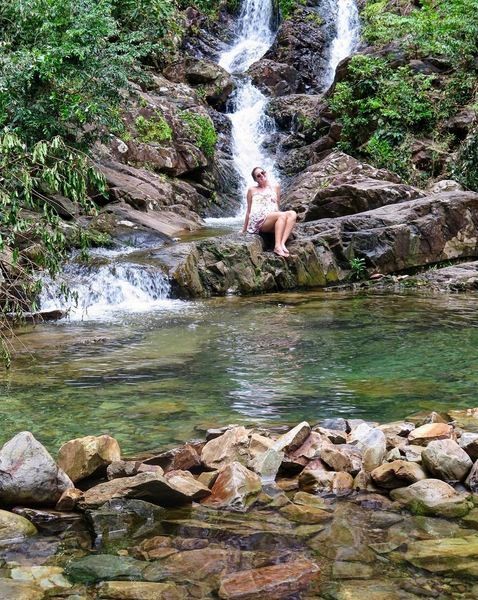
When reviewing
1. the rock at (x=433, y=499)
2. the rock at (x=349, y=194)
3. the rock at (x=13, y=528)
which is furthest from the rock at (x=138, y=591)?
the rock at (x=349, y=194)

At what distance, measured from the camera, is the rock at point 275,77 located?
25203 mm

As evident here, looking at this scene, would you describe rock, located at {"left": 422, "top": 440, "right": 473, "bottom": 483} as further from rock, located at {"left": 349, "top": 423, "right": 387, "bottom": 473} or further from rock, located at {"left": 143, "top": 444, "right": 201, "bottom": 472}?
rock, located at {"left": 143, "top": 444, "right": 201, "bottom": 472}

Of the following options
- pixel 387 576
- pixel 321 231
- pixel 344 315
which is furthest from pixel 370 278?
pixel 387 576

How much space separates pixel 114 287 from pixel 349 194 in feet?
17.9

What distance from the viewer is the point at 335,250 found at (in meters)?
11.7

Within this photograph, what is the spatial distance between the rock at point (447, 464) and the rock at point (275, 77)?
896 inches

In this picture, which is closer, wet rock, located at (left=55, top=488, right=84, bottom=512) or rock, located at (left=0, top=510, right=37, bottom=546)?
rock, located at (left=0, top=510, right=37, bottom=546)

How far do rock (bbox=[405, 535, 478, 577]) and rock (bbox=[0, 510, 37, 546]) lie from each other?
65.2 inches

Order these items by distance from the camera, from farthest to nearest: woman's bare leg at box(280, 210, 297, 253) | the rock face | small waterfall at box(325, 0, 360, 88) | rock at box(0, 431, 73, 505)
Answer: small waterfall at box(325, 0, 360, 88) → woman's bare leg at box(280, 210, 297, 253) → the rock face → rock at box(0, 431, 73, 505)

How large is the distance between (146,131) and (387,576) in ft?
56.4

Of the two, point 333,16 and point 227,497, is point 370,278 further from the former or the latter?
point 333,16

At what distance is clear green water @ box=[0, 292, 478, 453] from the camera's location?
486 cm

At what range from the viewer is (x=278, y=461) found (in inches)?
150

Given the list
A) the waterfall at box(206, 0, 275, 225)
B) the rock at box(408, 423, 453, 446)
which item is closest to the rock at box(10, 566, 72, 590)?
the rock at box(408, 423, 453, 446)
